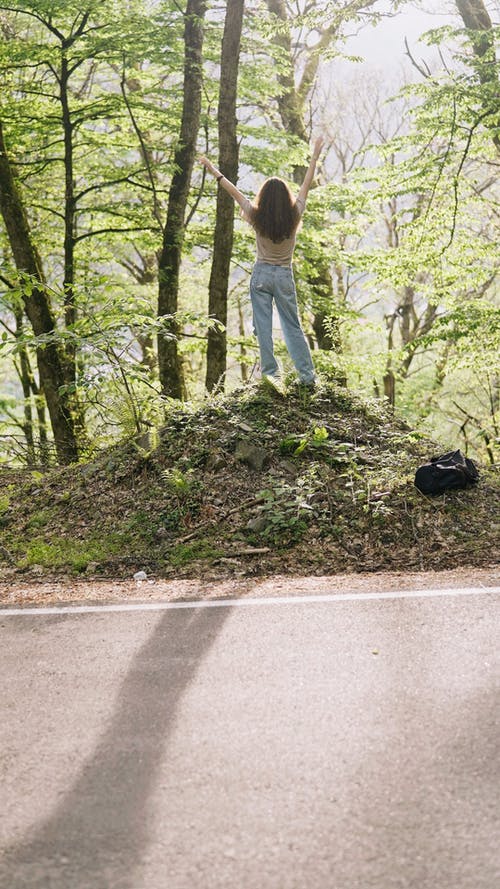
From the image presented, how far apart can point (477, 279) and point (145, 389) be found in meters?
9.68

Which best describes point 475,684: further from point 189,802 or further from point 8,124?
point 8,124

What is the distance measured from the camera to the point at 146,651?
446 centimetres

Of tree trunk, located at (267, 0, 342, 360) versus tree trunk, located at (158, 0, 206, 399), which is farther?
tree trunk, located at (267, 0, 342, 360)

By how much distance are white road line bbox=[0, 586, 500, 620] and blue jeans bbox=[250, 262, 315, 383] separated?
12.5 ft

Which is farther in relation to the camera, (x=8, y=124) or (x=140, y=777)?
(x=8, y=124)

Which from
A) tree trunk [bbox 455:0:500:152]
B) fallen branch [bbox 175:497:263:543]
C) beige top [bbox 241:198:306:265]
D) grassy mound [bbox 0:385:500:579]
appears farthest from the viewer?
tree trunk [bbox 455:0:500:152]

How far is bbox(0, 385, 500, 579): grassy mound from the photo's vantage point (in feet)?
20.7

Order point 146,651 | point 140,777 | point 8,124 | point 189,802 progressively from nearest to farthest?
point 189,802, point 140,777, point 146,651, point 8,124

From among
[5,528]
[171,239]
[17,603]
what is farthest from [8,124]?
[17,603]

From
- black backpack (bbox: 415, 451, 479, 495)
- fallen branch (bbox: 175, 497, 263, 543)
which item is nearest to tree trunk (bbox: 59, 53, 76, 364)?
fallen branch (bbox: 175, 497, 263, 543)

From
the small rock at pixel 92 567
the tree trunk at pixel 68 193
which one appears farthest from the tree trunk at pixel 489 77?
the small rock at pixel 92 567

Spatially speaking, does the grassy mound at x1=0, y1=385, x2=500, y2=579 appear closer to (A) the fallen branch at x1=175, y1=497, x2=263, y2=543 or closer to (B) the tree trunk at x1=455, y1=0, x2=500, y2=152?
(A) the fallen branch at x1=175, y1=497, x2=263, y2=543

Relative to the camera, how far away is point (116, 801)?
9.77 feet

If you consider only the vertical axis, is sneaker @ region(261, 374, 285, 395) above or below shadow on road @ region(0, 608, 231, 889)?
above
